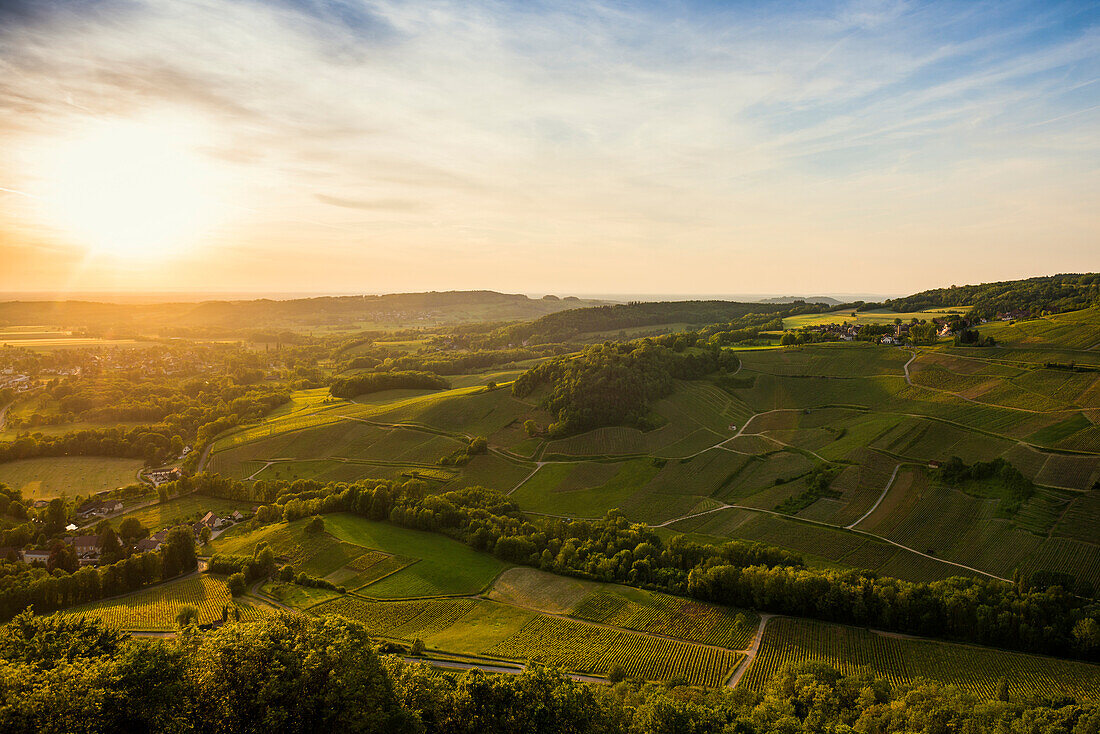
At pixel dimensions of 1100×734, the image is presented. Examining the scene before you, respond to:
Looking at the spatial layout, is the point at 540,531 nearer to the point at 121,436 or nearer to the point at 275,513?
the point at 275,513

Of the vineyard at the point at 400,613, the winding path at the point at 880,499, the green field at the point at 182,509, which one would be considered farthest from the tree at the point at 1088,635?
the green field at the point at 182,509

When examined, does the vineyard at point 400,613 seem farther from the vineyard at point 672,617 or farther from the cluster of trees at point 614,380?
the cluster of trees at point 614,380

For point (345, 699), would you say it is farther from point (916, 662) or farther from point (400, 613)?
point (916, 662)

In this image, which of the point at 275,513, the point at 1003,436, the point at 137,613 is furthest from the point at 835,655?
the point at 275,513

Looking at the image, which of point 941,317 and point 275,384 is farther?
point 275,384

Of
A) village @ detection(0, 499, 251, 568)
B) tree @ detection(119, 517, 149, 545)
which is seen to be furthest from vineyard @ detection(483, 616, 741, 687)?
tree @ detection(119, 517, 149, 545)

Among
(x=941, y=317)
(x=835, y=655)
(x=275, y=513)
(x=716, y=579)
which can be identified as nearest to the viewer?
(x=835, y=655)

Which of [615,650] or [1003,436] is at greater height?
[1003,436]

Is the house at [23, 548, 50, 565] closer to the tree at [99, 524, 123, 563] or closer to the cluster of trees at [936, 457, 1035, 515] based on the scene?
the tree at [99, 524, 123, 563]
